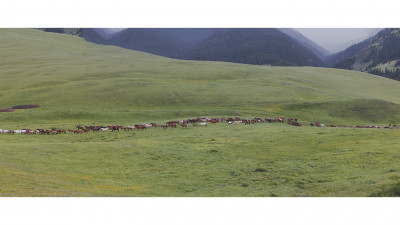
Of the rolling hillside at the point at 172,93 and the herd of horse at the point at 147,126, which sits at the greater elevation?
the rolling hillside at the point at 172,93

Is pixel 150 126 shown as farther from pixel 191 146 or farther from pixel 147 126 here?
pixel 191 146

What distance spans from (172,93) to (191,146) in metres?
56.5

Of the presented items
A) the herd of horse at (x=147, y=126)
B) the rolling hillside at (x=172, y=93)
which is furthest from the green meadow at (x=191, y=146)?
the herd of horse at (x=147, y=126)

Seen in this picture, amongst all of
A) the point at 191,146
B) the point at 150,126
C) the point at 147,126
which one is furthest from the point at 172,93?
the point at 191,146

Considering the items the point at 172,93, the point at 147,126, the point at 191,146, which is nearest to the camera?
the point at 191,146

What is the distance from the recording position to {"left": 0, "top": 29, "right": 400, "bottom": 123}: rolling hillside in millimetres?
75312

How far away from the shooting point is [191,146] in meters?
39.8

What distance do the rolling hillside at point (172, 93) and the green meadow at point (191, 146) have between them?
15.9 inches

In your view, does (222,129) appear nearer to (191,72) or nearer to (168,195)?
(168,195)

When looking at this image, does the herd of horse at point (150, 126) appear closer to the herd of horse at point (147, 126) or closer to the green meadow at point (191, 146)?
the herd of horse at point (147, 126)

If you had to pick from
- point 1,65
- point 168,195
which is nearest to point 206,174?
point 168,195

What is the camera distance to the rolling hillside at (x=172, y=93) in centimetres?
7531

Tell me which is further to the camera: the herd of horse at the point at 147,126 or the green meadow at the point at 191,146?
the herd of horse at the point at 147,126

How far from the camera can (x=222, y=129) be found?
5172cm
